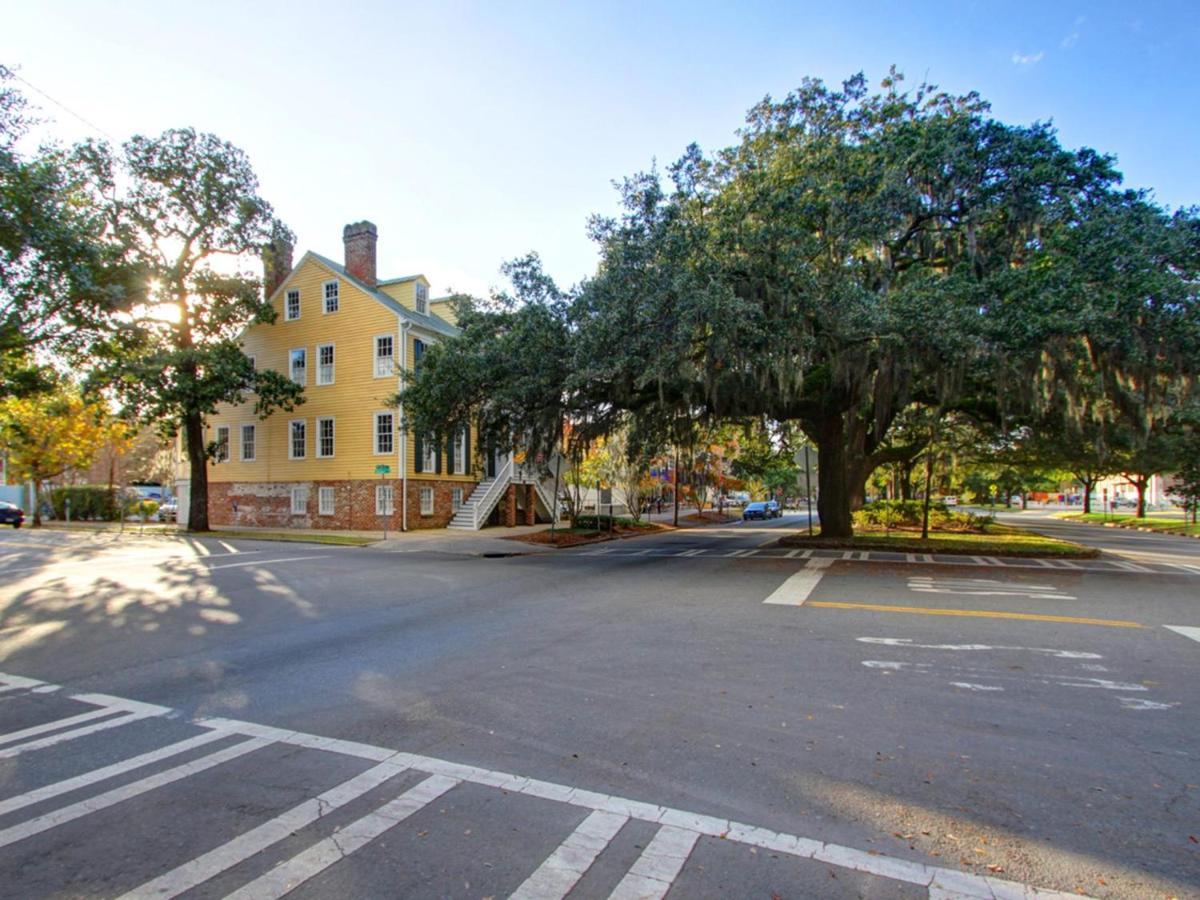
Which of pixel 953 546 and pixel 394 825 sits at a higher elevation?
pixel 394 825

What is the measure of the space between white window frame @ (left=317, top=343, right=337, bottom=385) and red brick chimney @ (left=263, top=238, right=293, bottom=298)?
3.30m

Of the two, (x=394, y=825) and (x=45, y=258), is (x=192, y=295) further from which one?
(x=394, y=825)

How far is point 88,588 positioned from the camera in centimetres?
1102

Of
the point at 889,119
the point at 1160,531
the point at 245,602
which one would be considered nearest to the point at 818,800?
the point at 245,602

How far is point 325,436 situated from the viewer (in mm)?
27359

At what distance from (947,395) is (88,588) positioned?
638 inches

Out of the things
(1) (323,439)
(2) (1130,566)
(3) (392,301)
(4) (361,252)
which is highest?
(4) (361,252)

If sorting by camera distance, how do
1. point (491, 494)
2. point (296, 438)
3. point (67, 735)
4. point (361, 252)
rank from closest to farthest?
point (67, 735) → point (491, 494) → point (296, 438) → point (361, 252)

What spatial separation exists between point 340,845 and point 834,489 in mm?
18298

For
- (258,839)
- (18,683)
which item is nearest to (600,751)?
(258,839)

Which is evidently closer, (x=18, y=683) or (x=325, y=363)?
(x=18, y=683)

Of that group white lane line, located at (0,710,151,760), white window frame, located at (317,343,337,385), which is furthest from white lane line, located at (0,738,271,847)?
white window frame, located at (317,343,337,385)

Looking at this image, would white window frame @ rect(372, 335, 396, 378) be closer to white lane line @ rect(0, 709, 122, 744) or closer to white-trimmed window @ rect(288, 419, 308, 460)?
white-trimmed window @ rect(288, 419, 308, 460)

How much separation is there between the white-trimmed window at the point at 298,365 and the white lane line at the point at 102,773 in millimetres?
25868
